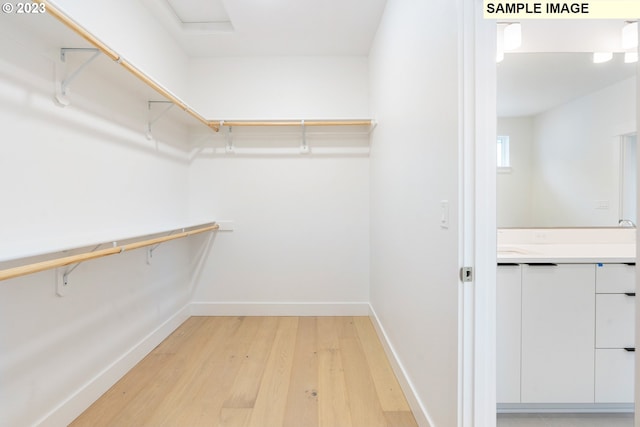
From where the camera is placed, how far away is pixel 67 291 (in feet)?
4.99

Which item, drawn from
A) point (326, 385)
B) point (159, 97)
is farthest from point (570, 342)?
point (159, 97)

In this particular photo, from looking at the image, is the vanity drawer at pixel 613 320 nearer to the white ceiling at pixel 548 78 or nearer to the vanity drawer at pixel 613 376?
the vanity drawer at pixel 613 376

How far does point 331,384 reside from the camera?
1877 mm

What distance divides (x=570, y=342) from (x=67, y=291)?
103 inches

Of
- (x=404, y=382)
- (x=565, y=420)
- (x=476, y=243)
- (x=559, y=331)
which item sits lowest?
(x=565, y=420)

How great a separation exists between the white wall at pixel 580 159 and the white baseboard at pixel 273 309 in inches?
70.9

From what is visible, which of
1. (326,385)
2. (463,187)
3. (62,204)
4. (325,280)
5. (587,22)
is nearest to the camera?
(463,187)

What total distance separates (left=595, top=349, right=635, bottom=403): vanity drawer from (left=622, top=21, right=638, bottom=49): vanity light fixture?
184 centimetres

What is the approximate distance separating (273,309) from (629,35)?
11.2ft

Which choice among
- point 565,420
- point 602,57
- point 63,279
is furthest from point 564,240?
point 63,279

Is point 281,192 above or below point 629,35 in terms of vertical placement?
below

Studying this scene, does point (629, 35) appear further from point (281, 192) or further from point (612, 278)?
point (281, 192)

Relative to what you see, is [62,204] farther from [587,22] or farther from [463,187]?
[587,22]

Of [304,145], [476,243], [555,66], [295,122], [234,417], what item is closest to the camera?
[476,243]
